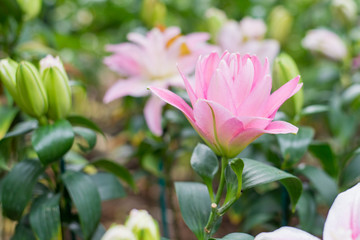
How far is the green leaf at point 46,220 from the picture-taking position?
1.91 ft

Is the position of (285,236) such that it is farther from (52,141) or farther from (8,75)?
(8,75)

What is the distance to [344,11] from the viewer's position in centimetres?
100

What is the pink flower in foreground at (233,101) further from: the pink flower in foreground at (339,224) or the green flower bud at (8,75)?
the green flower bud at (8,75)

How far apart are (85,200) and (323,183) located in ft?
1.24

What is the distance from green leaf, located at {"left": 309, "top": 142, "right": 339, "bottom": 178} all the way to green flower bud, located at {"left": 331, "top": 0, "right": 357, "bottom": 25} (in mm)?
468

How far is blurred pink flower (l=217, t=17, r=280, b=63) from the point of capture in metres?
0.90

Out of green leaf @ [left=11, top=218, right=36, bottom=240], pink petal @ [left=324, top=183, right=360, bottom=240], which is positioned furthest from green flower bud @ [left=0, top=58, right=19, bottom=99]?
pink petal @ [left=324, top=183, right=360, bottom=240]

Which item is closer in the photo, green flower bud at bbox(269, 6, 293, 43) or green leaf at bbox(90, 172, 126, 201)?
green leaf at bbox(90, 172, 126, 201)

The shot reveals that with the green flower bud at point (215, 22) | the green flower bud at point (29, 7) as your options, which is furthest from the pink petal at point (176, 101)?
the green flower bud at point (215, 22)

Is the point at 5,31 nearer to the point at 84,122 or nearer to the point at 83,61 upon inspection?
the point at 84,122

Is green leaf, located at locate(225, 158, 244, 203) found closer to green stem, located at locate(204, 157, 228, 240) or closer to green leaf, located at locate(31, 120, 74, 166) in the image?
green stem, located at locate(204, 157, 228, 240)

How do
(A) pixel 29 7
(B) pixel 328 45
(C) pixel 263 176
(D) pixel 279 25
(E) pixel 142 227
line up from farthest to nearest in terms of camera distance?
(D) pixel 279 25, (B) pixel 328 45, (A) pixel 29 7, (C) pixel 263 176, (E) pixel 142 227

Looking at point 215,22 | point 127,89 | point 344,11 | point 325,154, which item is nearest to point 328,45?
point 344,11

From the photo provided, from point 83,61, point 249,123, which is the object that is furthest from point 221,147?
point 83,61
